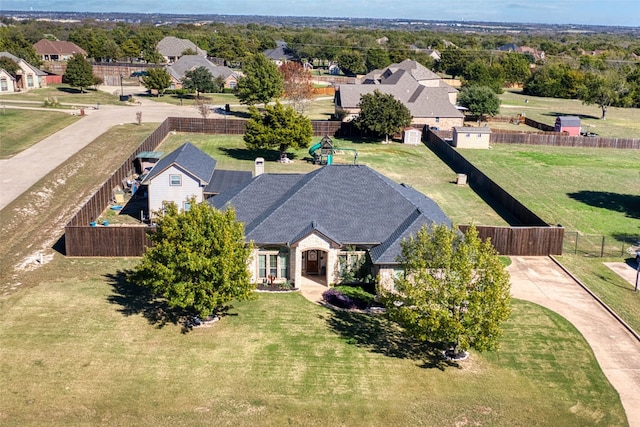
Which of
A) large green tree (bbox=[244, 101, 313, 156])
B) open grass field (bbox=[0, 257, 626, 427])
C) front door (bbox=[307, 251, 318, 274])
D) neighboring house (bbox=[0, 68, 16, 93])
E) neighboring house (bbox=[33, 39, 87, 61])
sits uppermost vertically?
neighboring house (bbox=[33, 39, 87, 61])

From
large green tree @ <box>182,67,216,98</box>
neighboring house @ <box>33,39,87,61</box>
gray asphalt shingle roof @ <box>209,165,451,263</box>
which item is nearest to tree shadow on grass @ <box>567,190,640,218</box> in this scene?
gray asphalt shingle roof @ <box>209,165,451,263</box>

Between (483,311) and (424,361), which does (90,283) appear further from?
(483,311)

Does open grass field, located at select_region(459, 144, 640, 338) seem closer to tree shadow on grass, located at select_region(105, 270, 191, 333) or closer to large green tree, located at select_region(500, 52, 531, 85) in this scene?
tree shadow on grass, located at select_region(105, 270, 191, 333)

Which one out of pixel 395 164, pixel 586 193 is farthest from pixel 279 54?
pixel 586 193

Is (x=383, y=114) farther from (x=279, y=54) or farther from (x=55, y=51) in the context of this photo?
(x=55, y=51)

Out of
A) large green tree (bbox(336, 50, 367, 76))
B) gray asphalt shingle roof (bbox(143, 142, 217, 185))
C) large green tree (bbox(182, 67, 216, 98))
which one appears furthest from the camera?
large green tree (bbox(336, 50, 367, 76))

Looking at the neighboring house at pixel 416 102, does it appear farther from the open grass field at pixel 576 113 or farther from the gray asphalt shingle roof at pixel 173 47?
the gray asphalt shingle roof at pixel 173 47

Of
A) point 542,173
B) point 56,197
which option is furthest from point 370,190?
point 542,173
